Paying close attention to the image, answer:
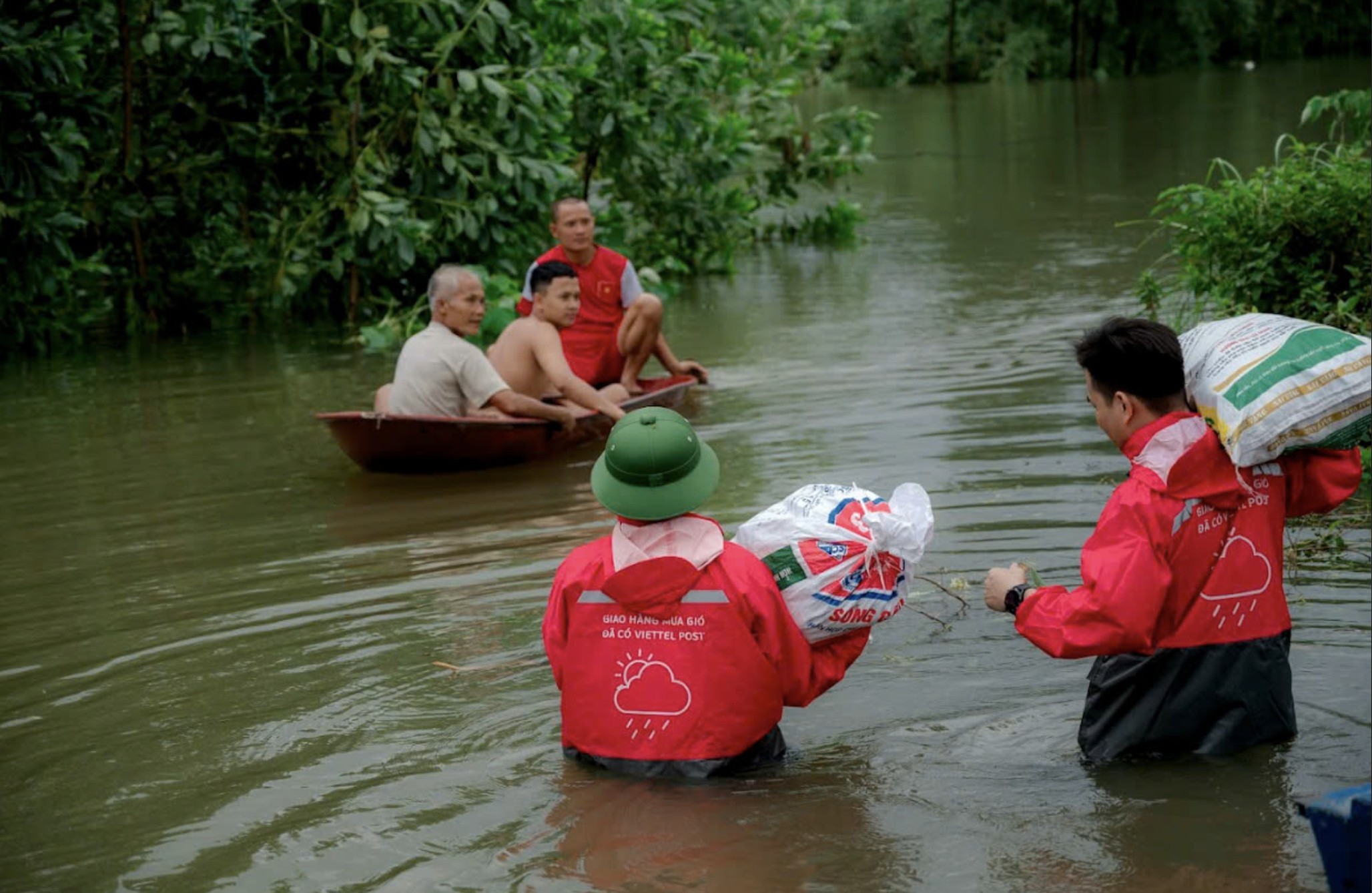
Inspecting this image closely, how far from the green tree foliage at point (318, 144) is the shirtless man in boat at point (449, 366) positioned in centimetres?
353

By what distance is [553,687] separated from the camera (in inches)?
216

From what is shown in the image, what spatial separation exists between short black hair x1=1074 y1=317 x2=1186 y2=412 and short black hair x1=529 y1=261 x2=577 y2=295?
17.3 ft

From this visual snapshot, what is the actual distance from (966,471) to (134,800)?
4.39m

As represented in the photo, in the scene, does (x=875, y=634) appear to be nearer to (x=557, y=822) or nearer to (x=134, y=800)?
(x=557, y=822)

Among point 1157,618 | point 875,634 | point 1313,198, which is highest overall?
point 1313,198

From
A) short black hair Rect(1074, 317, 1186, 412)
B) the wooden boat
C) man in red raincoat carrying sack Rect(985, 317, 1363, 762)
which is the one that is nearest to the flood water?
the wooden boat

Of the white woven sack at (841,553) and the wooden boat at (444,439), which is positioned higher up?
the white woven sack at (841,553)

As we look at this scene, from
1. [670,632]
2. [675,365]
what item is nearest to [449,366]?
[675,365]

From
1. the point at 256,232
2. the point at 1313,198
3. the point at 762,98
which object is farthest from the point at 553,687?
the point at 762,98

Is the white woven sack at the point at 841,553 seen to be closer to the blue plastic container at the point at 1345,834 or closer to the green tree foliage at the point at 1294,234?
the blue plastic container at the point at 1345,834

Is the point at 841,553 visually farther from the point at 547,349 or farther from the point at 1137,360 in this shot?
the point at 547,349

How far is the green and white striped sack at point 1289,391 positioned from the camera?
3895 millimetres

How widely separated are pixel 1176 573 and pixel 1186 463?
272 mm

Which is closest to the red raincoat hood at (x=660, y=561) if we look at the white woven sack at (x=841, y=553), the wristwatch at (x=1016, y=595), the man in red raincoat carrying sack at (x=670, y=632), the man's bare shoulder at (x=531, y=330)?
the man in red raincoat carrying sack at (x=670, y=632)
